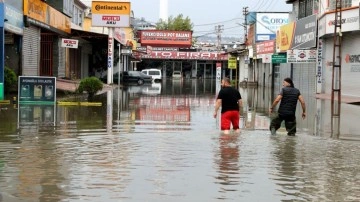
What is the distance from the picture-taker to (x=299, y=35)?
1633 inches

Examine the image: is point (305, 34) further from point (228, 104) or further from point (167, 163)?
point (167, 163)

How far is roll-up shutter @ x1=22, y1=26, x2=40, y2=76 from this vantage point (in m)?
30.6

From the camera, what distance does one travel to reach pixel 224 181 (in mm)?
8242

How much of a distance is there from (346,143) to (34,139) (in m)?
7.03

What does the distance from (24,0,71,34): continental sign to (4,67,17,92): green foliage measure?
351 centimetres

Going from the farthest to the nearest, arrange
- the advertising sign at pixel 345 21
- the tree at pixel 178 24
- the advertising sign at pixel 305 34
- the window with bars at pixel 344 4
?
the tree at pixel 178 24 < the advertising sign at pixel 305 34 < the window with bars at pixel 344 4 < the advertising sign at pixel 345 21

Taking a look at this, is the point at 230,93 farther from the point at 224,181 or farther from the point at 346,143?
the point at 224,181

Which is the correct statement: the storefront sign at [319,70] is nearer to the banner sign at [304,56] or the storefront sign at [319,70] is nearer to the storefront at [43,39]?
the banner sign at [304,56]

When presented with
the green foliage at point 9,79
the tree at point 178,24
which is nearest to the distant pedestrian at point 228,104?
the green foliage at point 9,79

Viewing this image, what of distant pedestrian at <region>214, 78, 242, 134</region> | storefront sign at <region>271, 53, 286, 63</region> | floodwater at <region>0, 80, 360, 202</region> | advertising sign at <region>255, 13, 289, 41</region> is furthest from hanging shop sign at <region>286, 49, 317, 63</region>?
distant pedestrian at <region>214, 78, 242, 134</region>

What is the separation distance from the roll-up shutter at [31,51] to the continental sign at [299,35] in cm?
1786

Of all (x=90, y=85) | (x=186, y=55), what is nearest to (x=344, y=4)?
(x=90, y=85)

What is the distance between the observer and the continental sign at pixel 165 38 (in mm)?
99625

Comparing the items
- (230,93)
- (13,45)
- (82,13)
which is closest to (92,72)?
(82,13)
